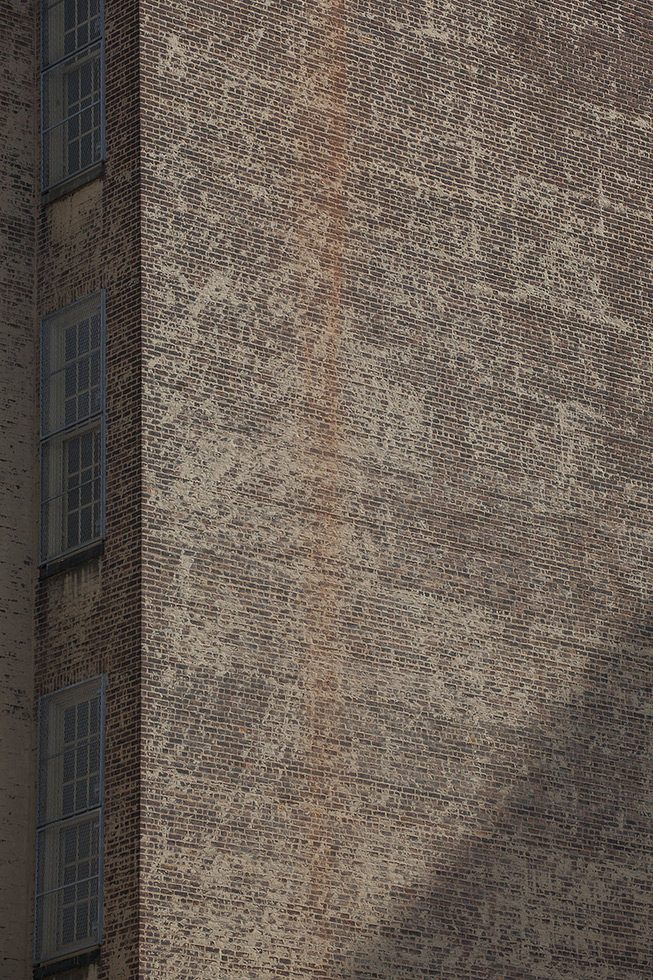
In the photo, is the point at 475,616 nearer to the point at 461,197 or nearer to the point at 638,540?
the point at 638,540

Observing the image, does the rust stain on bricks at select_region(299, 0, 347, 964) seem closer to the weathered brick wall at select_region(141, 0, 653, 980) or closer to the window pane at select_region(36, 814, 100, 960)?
the weathered brick wall at select_region(141, 0, 653, 980)

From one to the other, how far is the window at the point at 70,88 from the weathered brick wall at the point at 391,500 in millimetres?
1250

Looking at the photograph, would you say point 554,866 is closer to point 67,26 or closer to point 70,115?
point 70,115

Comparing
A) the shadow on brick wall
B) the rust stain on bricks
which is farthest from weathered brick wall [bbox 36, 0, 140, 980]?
the shadow on brick wall

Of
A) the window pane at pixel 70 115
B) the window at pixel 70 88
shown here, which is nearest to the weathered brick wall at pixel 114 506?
the window at pixel 70 88

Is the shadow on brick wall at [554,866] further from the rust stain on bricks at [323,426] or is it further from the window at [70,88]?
the window at [70,88]

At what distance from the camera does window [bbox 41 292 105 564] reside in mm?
25922

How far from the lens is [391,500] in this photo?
27203 mm

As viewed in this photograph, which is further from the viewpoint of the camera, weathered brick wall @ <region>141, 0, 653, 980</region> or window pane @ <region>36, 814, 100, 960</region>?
weathered brick wall @ <region>141, 0, 653, 980</region>

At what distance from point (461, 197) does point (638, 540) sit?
5344 millimetres

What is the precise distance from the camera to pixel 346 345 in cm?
2734

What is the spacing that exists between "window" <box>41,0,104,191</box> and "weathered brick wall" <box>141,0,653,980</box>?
1.25 metres

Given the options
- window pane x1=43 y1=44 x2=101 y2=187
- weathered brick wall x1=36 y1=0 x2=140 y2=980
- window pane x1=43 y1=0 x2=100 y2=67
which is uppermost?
window pane x1=43 y1=0 x2=100 y2=67

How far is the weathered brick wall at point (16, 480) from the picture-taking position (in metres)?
25.2
